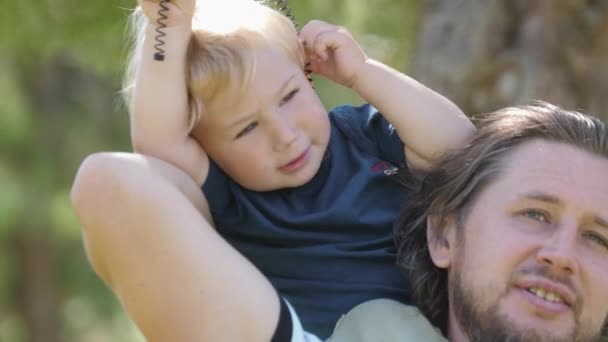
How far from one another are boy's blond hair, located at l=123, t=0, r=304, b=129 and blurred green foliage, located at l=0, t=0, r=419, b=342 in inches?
101

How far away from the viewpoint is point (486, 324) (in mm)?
2100

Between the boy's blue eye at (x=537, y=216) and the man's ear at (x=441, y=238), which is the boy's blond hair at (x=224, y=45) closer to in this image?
the man's ear at (x=441, y=238)

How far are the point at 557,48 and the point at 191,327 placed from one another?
114 inches

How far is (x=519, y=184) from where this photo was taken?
2.19m

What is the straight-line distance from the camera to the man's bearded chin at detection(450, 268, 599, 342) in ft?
6.75

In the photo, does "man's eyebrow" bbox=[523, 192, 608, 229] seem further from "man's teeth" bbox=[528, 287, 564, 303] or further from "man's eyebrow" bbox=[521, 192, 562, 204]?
"man's teeth" bbox=[528, 287, 564, 303]

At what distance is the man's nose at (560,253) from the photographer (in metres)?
2.06

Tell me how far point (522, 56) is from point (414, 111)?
7.15ft

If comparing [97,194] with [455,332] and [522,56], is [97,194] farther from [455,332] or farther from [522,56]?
[522,56]

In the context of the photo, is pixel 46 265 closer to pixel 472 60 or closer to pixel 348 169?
pixel 472 60

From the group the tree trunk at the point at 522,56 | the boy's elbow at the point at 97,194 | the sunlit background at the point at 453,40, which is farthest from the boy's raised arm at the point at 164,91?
the tree trunk at the point at 522,56

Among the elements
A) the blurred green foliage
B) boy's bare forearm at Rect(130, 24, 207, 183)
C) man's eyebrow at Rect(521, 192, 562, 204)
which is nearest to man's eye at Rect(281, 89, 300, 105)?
boy's bare forearm at Rect(130, 24, 207, 183)

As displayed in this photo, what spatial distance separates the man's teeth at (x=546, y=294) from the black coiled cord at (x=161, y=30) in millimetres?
801

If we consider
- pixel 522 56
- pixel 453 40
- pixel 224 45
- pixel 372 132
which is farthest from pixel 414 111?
pixel 453 40
